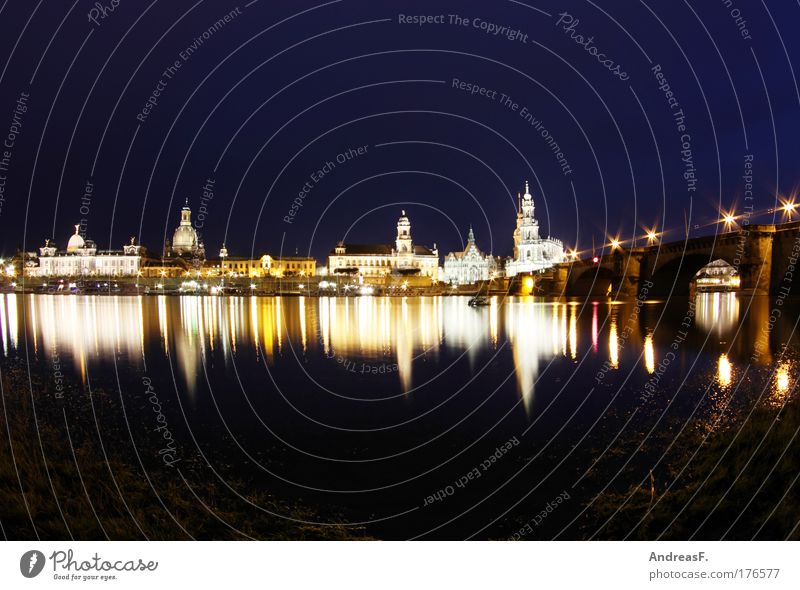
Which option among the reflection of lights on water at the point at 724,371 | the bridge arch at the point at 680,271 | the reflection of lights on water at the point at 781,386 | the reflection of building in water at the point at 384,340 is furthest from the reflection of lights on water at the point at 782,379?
the bridge arch at the point at 680,271

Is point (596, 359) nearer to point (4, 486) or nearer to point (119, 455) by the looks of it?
point (119, 455)

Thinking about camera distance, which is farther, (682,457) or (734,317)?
(734,317)

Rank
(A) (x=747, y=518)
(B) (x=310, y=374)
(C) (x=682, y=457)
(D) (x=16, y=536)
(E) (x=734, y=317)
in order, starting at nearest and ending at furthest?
(D) (x=16, y=536) → (A) (x=747, y=518) → (C) (x=682, y=457) → (B) (x=310, y=374) → (E) (x=734, y=317)

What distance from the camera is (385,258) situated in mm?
191625

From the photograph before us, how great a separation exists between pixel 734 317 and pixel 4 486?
159 feet

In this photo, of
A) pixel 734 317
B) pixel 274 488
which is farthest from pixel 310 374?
pixel 734 317

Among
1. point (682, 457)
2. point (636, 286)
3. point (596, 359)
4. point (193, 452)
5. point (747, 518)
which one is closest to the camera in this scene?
point (747, 518)

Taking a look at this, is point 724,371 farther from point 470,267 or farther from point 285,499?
point 470,267

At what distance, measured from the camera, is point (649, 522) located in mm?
8539

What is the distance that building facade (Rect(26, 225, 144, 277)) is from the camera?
168625 mm

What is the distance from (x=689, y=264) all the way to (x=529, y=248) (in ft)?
341

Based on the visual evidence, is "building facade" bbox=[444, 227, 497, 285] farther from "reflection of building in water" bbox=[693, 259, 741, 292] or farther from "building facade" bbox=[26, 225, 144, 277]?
"building facade" bbox=[26, 225, 144, 277]

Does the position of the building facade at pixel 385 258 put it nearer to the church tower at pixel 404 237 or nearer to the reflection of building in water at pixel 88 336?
the church tower at pixel 404 237

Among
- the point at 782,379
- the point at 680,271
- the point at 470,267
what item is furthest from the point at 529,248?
the point at 782,379
